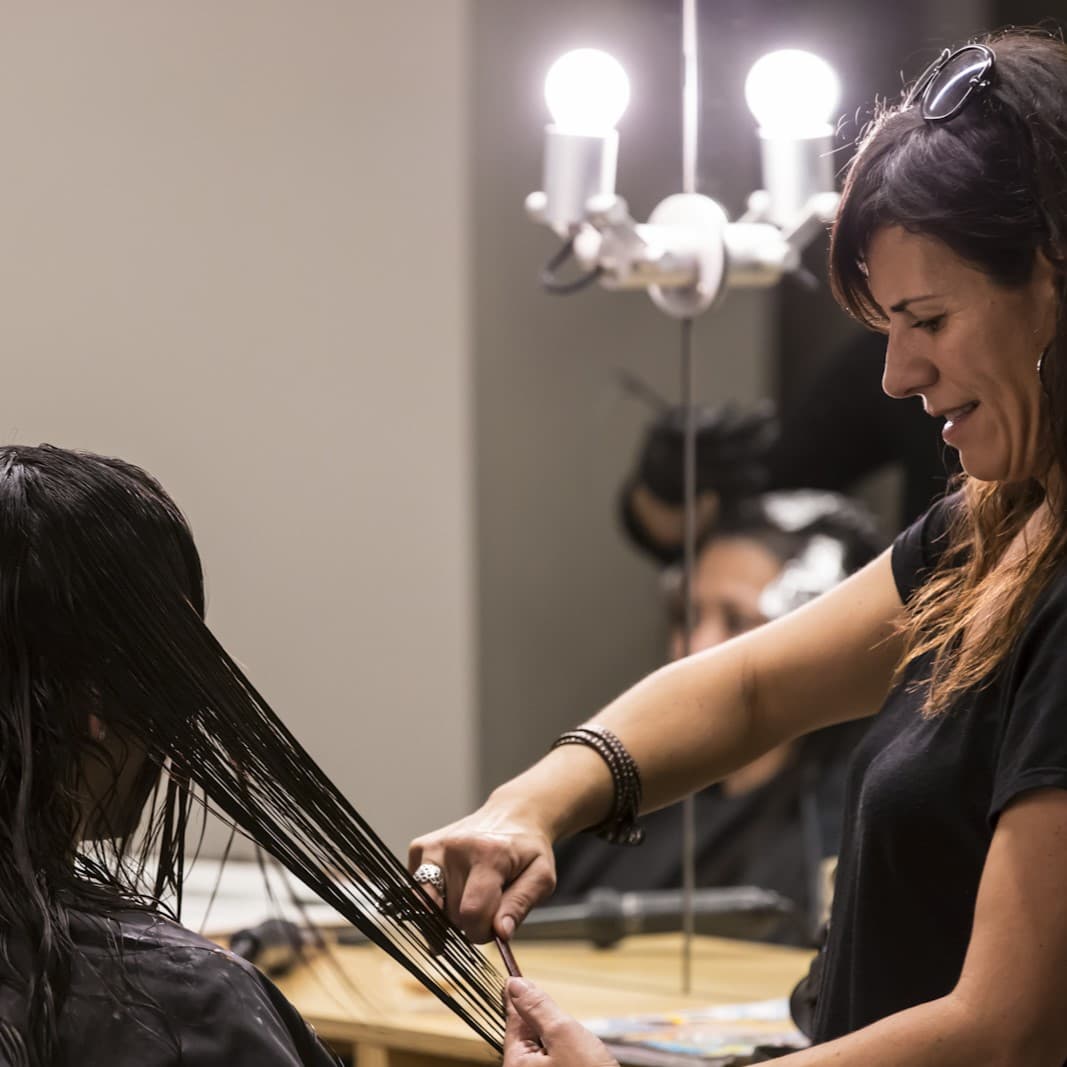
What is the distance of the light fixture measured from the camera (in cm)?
219

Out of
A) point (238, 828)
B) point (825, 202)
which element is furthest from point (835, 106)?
point (238, 828)

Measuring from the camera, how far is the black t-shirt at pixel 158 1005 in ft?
3.39

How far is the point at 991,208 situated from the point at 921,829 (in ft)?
1.24

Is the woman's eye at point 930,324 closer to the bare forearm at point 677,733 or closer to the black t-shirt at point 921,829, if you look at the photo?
the black t-shirt at point 921,829

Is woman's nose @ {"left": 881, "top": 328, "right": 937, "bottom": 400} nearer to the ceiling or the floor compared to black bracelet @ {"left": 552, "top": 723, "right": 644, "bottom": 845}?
nearer to the ceiling

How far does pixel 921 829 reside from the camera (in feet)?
3.76

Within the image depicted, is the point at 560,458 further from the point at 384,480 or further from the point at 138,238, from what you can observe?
the point at 138,238

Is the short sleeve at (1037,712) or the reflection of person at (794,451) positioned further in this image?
the reflection of person at (794,451)

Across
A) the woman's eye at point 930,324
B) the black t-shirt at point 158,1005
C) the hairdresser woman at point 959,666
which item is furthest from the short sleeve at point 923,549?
the black t-shirt at point 158,1005

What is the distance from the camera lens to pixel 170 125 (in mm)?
2387

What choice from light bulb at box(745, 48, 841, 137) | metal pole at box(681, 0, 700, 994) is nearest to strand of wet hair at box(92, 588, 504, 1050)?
metal pole at box(681, 0, 700, 994)

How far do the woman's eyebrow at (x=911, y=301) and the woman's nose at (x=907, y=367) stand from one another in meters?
0.02

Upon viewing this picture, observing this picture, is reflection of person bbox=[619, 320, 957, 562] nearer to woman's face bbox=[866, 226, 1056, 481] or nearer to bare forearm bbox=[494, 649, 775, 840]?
bare forearm bbox=[494, 649, 775, 840]

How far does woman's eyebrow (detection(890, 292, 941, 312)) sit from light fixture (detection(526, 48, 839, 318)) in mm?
1052
